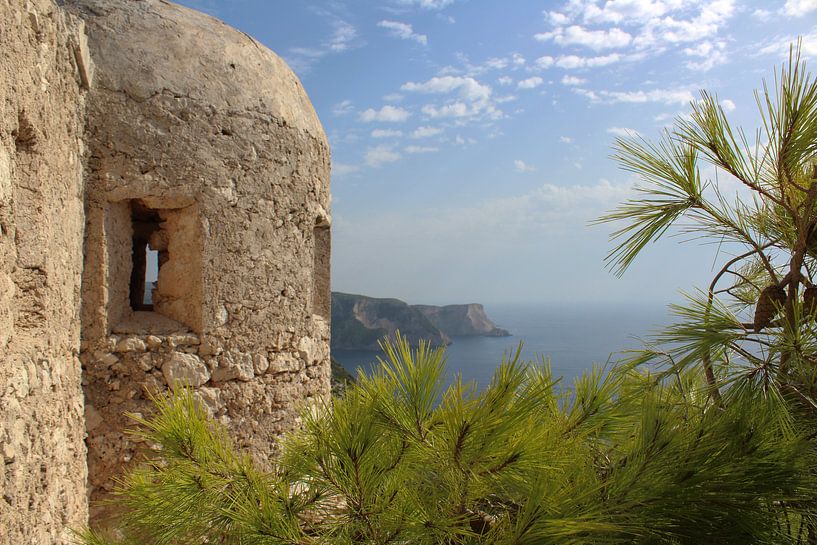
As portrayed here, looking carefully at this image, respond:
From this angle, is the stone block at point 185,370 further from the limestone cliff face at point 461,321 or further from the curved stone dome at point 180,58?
the limestone cliff face at point 461,321

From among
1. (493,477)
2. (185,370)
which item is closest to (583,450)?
(493,477)

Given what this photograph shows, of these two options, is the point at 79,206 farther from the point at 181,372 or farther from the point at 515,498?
the point at 515,498

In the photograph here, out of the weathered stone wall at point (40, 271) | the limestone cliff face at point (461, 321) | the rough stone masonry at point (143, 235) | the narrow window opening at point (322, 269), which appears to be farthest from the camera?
the limestone cliff face at point (461, 321)

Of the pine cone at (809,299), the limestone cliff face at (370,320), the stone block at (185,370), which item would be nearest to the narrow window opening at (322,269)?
the stone block at (185,370)

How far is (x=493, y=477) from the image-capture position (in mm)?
1907

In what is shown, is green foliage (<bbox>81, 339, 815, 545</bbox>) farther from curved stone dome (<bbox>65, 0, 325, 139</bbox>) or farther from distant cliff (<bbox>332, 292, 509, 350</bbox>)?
distant cliff (<bbox>332, 292, 509, 350</bbox>)

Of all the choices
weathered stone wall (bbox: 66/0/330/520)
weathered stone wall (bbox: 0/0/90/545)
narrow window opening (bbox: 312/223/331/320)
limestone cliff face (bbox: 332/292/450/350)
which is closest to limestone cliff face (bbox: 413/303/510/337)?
limestone cliff face (bbox: 332/292/450/350)

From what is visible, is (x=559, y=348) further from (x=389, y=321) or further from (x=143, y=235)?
(x=389, y=321)

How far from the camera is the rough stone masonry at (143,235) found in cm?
271

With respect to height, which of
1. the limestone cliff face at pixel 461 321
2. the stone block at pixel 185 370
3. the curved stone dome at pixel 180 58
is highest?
the curved stone dome at pixel 180 58

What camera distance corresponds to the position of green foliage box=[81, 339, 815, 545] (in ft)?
6.26

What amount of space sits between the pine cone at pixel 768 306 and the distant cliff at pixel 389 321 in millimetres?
19924

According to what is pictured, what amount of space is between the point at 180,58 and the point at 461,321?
30.3m

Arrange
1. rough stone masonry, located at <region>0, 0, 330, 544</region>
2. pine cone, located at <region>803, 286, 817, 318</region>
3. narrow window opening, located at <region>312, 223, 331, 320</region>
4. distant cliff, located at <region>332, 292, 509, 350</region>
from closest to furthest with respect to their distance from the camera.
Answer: pine cone, located at <region>803, 286, 817, 318</region> < rough stone masonry, located at <region>0, 0, 330, 544</region> < narrow window opening, located at <region>312, 223, 331, 320</region> < distant cliff, located at <region>332, 292, 509, 350</region>
